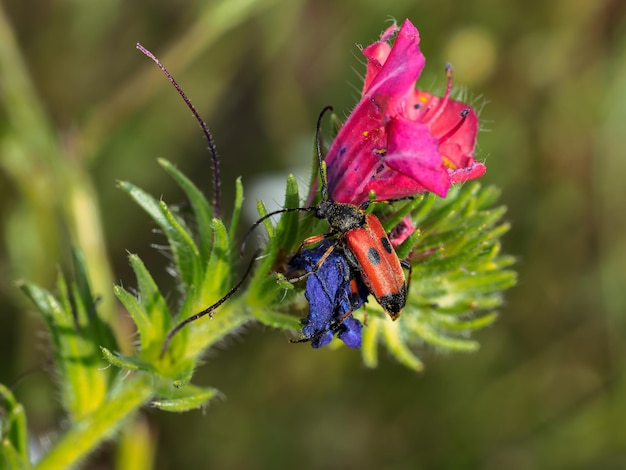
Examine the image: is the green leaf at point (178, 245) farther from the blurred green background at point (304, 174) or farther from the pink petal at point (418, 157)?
the blurred green background at point (304, 174)

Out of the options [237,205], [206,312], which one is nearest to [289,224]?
[237,205]

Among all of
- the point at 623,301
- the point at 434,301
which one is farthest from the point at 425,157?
the point at 623,301

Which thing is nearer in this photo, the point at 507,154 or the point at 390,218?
the point at 390,218

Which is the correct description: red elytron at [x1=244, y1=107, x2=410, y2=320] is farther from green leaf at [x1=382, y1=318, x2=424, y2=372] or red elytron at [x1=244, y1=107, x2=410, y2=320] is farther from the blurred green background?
the blurred green background

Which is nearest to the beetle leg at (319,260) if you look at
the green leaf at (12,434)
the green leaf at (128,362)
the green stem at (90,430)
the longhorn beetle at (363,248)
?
the longhorn beetle at (363,248)

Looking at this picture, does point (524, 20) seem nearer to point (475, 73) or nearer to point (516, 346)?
point (475, 73)

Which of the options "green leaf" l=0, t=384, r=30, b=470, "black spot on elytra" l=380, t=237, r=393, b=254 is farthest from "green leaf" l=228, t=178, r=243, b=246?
"green leaf" l=0, t=384, r=30, b=470

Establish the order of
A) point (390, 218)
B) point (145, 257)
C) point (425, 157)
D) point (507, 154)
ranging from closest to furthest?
point (425, 157), point (390, 218), point (145, 257), point (507, 154)
